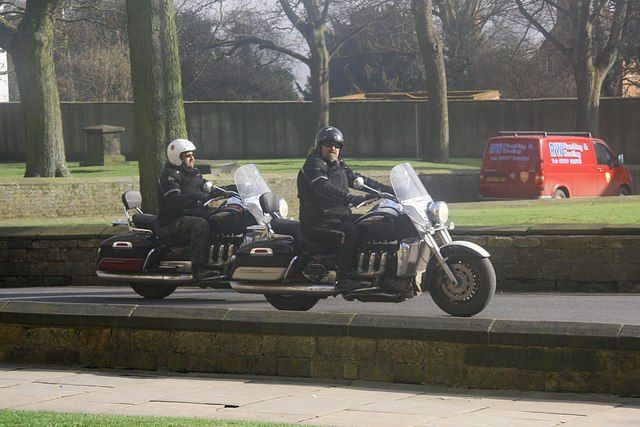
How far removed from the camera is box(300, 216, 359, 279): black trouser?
12.8 m

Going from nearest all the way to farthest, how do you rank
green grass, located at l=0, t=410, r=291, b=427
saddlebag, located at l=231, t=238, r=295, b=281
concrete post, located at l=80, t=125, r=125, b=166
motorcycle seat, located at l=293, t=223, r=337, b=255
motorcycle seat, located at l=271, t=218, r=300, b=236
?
green grass, located at l=0, t=410, r=291, b=427, motorcycle seat, located at l=293, t=223, r=337, b=255, saddlebag, located at l=231, t=238, r=295, b=281, motorcycle seat, located at l=271, t=218, r=300, b=236, concrete post, located at l=80, t=125, r=125, b=166

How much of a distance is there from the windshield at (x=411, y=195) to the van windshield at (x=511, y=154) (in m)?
15.4

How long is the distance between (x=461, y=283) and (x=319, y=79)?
32904 millimetres

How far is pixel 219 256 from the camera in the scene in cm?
1441

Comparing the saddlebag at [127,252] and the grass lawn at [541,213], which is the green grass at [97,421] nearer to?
the saddlebag at [127,252]

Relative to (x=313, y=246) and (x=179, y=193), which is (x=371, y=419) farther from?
(x=179, y=193)

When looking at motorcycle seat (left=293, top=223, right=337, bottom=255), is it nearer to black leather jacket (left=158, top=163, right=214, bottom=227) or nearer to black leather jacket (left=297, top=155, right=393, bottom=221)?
black leather jacket (left=297, top=155, right=393, bottom=221)

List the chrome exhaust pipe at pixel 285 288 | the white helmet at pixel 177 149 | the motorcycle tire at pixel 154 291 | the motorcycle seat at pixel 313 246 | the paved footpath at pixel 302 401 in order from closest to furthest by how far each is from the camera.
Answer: the paved footpath at pixel 302 401 < the chrome exhaust pipe at pixel 285 288 < the motorcycle seat at pixel 313 246 < the white helmet at pixel 177 149 < the motorcycle tire at pixel 154 291

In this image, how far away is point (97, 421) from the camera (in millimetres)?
7867

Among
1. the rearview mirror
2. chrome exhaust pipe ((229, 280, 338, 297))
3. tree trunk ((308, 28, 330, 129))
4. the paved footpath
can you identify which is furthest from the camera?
tree trunk ((308, 28, 330, 129))

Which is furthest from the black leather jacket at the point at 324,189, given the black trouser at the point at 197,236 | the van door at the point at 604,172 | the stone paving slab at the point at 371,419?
the van door at the point at 604,172

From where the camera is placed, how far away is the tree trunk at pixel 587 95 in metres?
39.9

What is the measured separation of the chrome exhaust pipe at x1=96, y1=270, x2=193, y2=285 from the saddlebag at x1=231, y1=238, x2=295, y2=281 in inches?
39.6

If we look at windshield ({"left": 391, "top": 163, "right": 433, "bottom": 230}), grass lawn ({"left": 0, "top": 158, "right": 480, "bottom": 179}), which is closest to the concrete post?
grass lawn ({"left": 0, "top": 158, "right": 480, "bottom": 179})
